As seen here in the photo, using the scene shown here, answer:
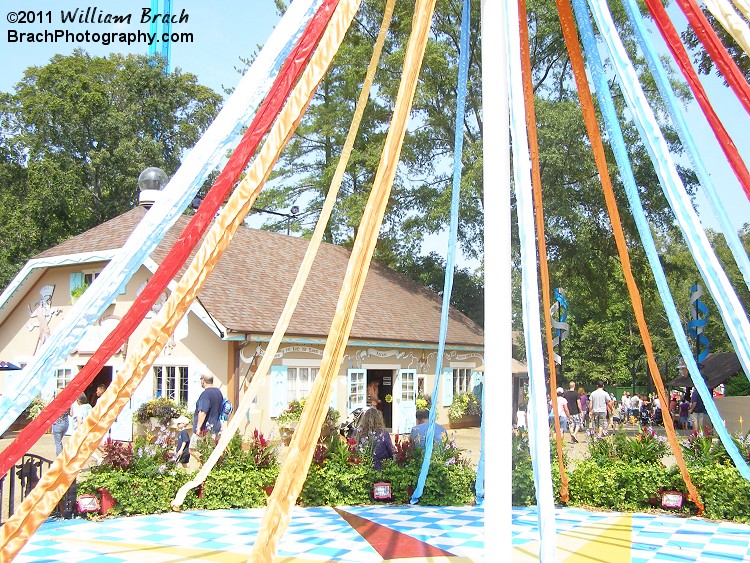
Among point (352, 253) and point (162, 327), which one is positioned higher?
point (352, 253)

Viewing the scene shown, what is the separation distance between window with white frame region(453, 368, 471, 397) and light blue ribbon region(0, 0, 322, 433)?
1814 centimetres

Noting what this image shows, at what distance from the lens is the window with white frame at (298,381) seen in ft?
54.0

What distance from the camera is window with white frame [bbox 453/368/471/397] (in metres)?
21.9

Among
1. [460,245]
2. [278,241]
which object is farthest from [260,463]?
[460,245]

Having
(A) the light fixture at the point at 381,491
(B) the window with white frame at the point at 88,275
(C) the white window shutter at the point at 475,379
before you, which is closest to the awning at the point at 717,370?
(C) the white window shutter at the point at 475,379

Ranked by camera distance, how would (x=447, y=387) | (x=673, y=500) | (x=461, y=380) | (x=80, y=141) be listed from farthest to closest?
(x=80, y=141) → (x=461, y=380) → (x=447, y=387) → (x=673, y=500)

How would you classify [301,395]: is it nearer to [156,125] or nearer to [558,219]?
[558,219]

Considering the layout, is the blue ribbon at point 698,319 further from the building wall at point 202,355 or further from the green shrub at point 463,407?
the building wall at point 202,355

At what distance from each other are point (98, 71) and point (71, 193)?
681 centimetres

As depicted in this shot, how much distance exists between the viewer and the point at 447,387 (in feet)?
69.5

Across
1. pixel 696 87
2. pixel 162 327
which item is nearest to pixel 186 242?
pixel 162 327

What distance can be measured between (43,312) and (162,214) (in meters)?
15.3

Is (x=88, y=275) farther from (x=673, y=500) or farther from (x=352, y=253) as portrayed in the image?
(x=352, y=253)

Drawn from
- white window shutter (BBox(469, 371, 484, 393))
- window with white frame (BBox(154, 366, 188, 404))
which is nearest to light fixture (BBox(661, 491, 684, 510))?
window with white frame (BBox(154, 366, 188, 404))
